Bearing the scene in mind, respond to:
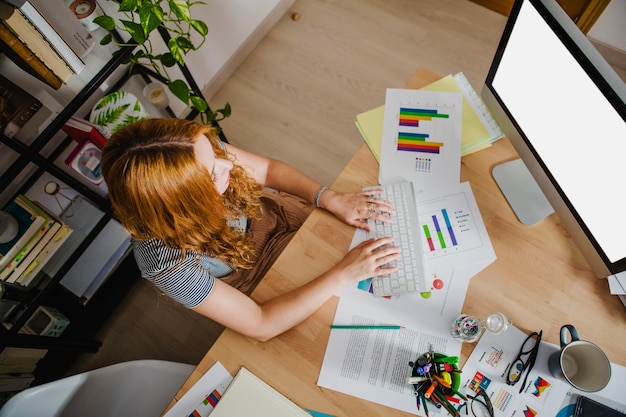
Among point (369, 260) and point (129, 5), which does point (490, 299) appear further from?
point (129, 5)

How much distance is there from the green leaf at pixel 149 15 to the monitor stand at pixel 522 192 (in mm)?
1116

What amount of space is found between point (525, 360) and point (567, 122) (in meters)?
0.55

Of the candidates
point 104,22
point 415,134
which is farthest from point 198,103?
point 415,134

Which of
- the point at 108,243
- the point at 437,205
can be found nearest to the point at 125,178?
the point at 437,205

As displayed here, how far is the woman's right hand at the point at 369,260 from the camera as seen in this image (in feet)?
3.09

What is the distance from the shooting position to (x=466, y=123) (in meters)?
1.10

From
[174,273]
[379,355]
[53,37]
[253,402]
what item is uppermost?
[53,37]

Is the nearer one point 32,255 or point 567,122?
point 567,122

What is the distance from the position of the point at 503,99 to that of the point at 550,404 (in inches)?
29.4

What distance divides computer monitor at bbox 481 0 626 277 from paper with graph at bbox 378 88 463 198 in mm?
150

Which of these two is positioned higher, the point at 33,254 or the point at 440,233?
the point at 440,233

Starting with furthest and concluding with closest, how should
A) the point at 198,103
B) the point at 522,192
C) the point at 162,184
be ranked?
1. the point at 198,103
2. the point at 522,192
3. the point at 162,184

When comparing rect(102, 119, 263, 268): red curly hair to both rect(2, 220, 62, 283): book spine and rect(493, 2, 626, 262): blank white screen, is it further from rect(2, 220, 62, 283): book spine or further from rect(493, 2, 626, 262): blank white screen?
rect(493, 2, 626, 262): blank white screen

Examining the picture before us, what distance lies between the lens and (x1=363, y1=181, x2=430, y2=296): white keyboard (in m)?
0.94
